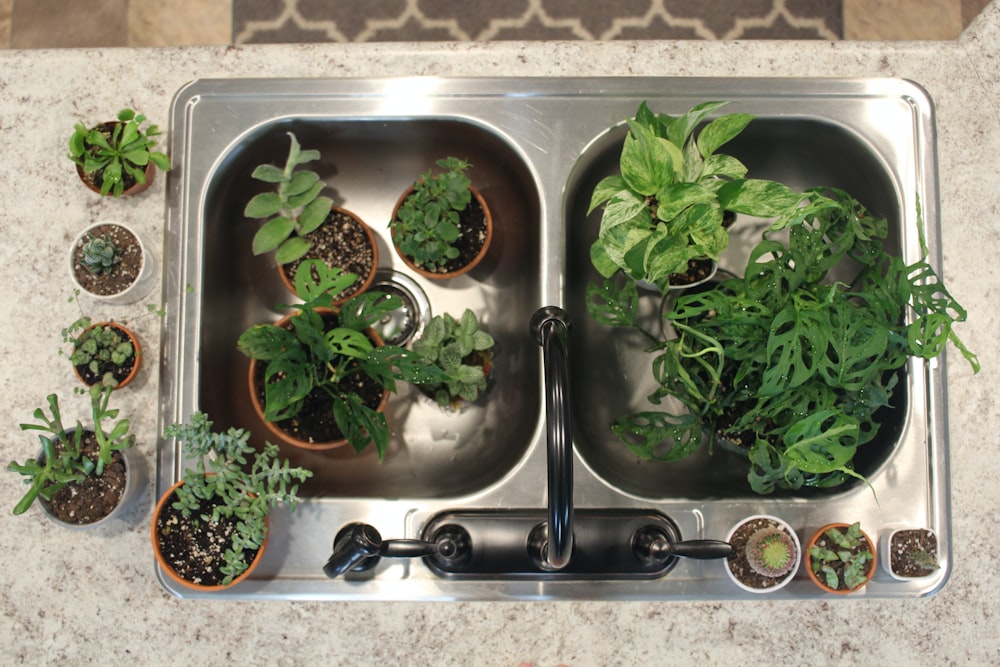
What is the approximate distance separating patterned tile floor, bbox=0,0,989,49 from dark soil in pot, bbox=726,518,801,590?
3.78 feet

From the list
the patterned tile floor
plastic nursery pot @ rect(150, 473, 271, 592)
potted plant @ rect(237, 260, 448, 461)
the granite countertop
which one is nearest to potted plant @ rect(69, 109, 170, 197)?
the granite countertop

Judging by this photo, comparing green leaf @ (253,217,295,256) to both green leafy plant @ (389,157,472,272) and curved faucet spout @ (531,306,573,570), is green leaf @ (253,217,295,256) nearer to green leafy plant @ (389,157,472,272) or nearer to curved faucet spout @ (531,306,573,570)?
green leafy plant @ (389,157,472,272)

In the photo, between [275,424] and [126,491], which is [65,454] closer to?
[126,491]

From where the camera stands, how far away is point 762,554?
88cm

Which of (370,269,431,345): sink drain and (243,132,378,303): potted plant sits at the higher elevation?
(243,132,378,303): potted plant

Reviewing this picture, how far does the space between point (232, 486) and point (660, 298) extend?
63 cm

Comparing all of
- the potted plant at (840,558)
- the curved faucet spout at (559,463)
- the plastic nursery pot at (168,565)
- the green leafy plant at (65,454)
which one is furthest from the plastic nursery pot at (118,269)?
the potted plant at (840,558)

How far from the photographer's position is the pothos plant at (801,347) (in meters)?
0.78

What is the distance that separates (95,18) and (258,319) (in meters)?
1.08

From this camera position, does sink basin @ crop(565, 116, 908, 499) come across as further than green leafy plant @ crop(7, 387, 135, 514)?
Yes

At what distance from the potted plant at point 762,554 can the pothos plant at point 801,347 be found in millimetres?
60

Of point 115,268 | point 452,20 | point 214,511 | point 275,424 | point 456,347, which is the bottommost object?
point 214,511

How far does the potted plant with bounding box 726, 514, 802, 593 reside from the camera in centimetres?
88

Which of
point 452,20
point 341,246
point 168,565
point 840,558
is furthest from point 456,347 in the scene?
point 452,20
